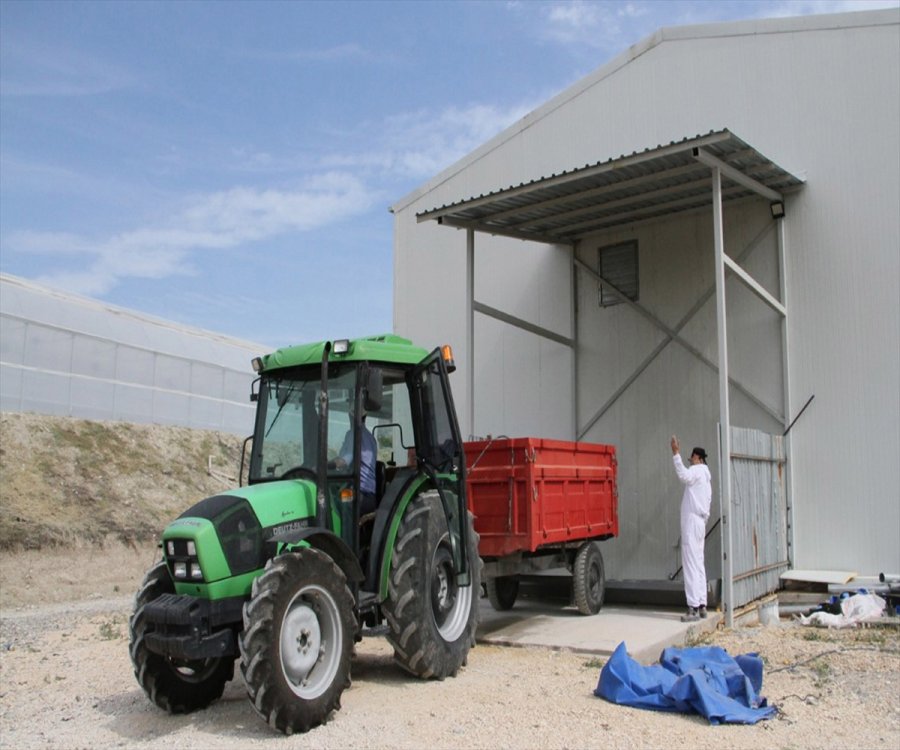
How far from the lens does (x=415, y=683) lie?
718 centimetres

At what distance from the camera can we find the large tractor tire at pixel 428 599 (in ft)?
22.6

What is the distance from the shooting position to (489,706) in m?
6.53

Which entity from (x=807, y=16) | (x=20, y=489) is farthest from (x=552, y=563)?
(x=20, y=489)

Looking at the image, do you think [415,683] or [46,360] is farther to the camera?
[46,360]

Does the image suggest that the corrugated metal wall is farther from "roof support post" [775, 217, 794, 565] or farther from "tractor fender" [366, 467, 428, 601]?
"tractor fender" [366, 467, 428, 601]

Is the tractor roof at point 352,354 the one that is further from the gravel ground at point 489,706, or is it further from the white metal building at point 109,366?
the white metal building at point 109,366

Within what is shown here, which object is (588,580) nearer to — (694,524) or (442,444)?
(694,524)

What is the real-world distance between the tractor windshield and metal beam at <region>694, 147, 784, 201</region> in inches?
214

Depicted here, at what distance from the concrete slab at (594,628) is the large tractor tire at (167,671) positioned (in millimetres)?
3420

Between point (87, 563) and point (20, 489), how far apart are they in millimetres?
2164

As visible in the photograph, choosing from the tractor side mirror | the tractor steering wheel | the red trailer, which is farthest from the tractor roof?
the red trailer

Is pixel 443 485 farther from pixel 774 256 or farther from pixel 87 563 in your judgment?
pixel 87 563

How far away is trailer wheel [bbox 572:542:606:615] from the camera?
10539 millimetres

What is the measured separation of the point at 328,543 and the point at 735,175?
725 centimetres
